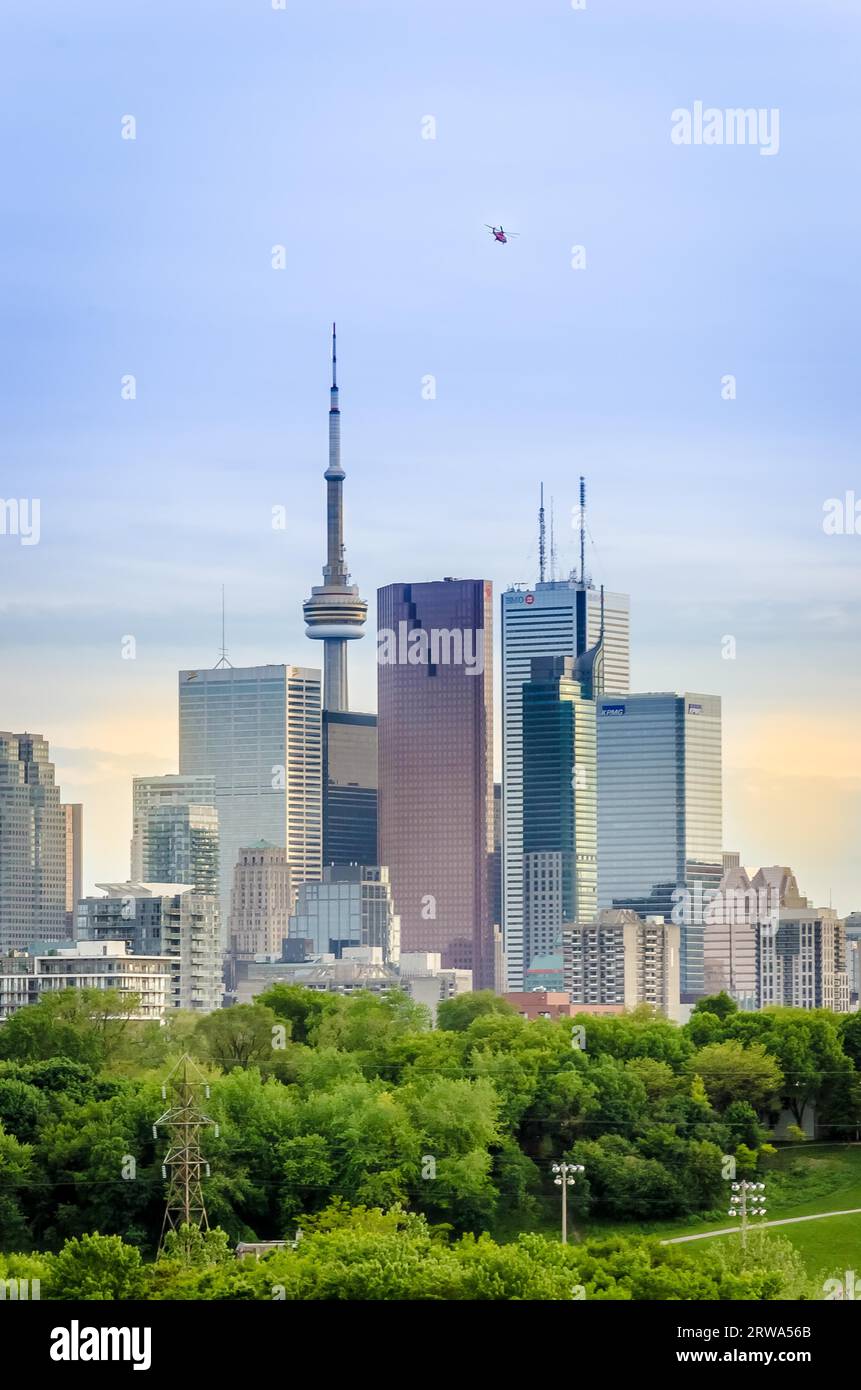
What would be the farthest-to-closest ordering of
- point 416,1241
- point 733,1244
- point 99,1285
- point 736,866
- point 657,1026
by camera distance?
point 736,866, point 657,1026, point 733,1244, point 416,1241, point 99,1285

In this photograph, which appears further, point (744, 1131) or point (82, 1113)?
point (744, 1131)

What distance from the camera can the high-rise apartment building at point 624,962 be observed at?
533ft

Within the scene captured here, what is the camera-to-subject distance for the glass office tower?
7633 inches

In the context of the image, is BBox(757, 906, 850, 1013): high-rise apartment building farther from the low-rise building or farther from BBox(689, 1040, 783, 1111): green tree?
BBox(689, 1040, 783, 1111): green tree

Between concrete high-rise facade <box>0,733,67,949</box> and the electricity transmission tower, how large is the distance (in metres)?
125

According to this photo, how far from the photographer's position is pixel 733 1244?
1586 inches

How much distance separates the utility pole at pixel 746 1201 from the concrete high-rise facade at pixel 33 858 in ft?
414

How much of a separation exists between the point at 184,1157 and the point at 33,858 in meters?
134

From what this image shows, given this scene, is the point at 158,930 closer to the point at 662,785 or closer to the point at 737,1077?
the point at 737,1077

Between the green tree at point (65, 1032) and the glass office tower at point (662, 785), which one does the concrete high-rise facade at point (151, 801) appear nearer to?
the glass office tower at point (662, 785)

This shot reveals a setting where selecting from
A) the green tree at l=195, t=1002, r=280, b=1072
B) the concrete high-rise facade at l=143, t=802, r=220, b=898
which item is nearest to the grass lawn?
the green tree at l=195, t=1002, r=280, b=1072
